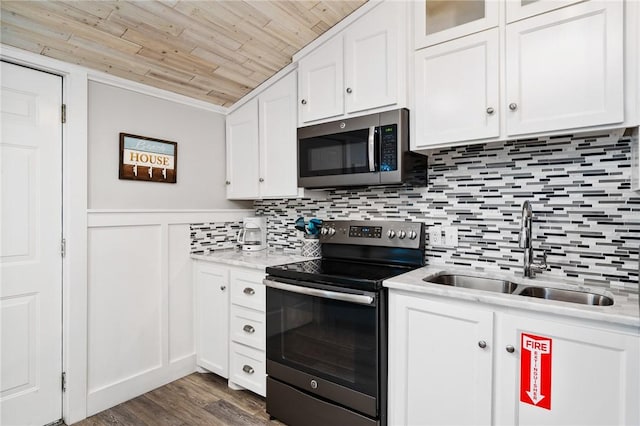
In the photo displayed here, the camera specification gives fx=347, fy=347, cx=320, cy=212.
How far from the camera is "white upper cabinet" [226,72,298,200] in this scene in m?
2.45

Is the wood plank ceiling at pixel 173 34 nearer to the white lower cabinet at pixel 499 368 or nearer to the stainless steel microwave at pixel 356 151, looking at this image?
the stainless steel microwave at pixel 356 151

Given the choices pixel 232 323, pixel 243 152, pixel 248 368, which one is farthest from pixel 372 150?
pixel 248 368

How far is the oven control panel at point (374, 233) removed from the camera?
204cm

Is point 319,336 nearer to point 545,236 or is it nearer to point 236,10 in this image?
point 545,236

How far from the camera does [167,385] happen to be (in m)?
2.47

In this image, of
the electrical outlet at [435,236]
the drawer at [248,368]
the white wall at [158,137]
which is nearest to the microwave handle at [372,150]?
the electrical outlet at [435,236]

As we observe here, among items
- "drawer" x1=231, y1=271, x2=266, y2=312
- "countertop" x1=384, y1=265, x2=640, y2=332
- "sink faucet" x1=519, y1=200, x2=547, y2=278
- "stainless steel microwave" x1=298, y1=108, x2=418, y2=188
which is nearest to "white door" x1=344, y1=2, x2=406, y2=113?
"stainless steel microwave" x1=298, y1=108, x2=418, y2=188

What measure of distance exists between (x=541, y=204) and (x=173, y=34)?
220cm

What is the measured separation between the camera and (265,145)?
2.60m

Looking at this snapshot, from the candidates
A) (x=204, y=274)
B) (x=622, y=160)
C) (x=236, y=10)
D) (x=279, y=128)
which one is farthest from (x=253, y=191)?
(x=622, y=160)

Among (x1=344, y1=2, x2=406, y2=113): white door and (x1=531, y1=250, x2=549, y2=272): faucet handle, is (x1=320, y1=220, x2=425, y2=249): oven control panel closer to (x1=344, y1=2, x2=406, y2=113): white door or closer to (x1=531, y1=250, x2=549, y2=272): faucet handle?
(x1=531, y1=250, x2=549, y2=272): faucet handle

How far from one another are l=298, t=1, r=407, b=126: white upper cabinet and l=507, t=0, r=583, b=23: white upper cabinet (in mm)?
503

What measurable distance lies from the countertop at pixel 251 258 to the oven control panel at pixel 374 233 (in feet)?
0.85

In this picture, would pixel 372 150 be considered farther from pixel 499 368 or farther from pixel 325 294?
pixel 499 368
